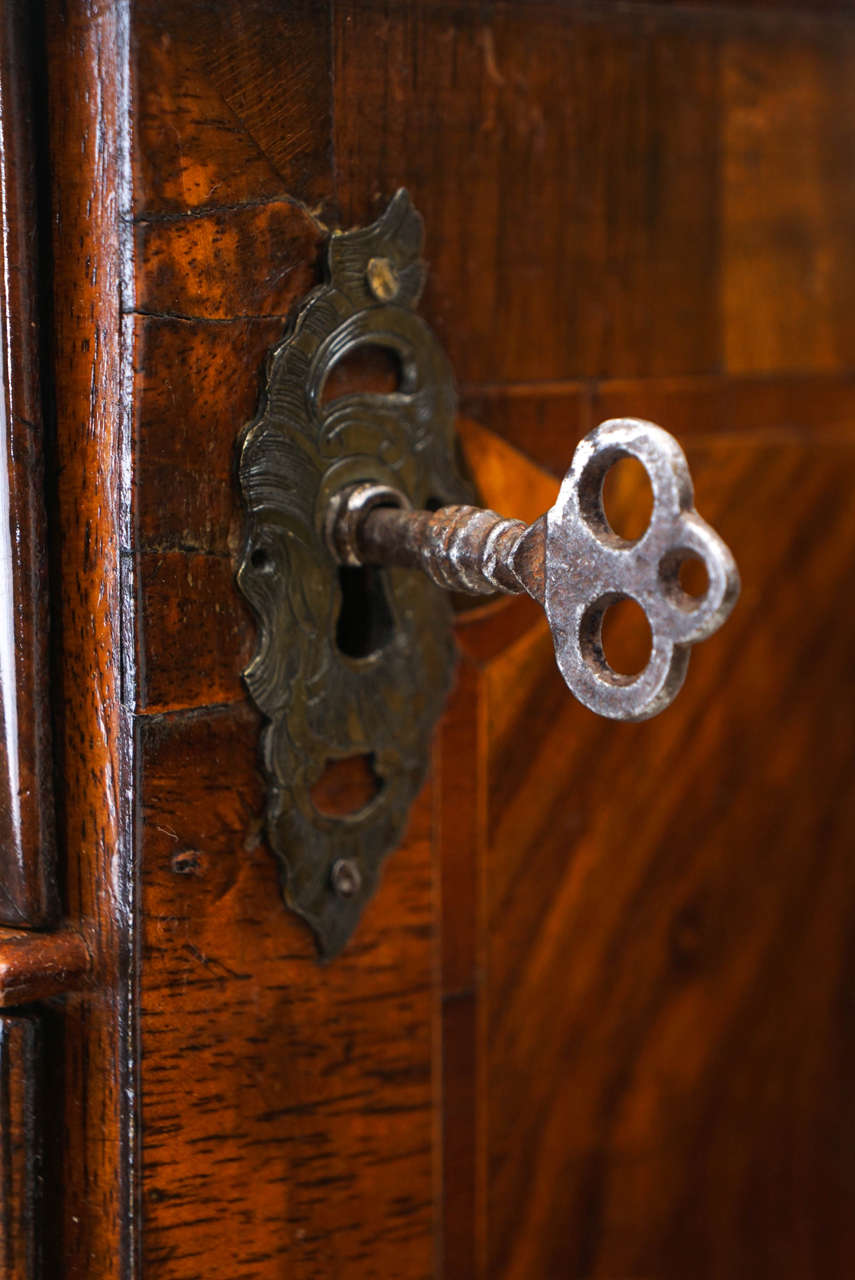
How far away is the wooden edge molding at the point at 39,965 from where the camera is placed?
21.3 inches

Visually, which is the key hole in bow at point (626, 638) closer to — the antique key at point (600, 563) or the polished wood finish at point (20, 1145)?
the antique key at point (600, 563)

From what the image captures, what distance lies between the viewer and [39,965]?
0.55 m

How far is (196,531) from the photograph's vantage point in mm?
536

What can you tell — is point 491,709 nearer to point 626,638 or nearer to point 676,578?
point 626,638

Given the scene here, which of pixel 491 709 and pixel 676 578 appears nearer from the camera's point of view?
pixel 676 578

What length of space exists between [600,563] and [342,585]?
17 centimetres

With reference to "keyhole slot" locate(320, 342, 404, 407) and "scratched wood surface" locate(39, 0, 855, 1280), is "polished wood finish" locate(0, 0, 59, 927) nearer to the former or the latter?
"scratched wood surface" locate(39, 0, 855, 1280)

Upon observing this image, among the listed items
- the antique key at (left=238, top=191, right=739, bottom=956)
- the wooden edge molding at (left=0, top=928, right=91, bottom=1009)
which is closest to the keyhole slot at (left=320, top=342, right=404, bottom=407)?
the antique key at (left=238, top=191, right=739, bottom=956)

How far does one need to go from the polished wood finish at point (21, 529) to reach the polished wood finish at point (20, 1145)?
47 mm

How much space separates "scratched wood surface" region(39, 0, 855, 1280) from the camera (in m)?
0.53

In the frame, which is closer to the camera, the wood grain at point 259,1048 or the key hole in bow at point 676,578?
the key hole in bow at point 676,578

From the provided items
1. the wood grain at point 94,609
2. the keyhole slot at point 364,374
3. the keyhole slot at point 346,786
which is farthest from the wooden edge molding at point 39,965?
the keyhole slot at point 364,374

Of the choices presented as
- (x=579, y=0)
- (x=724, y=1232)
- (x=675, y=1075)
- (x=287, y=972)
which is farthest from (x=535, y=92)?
(x=724, y=1232)

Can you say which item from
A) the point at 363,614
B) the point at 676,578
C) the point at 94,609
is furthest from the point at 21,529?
the point at 676,578
